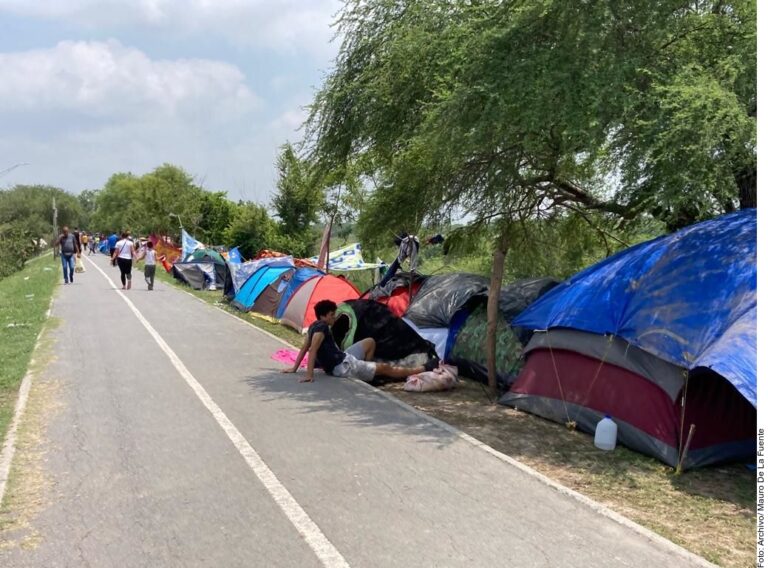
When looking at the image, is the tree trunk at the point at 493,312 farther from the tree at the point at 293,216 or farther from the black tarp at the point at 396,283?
the tree at the point at 293,216

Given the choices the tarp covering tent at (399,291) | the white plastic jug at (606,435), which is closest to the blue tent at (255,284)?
the tarp covering tent at (399,291)

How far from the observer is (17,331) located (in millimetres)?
13711

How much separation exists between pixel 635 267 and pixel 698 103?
179cm

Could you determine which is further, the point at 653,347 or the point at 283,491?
the point at 653,347

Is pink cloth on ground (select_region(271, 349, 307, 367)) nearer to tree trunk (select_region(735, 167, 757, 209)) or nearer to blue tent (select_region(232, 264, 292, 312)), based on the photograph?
blue tent (select_region(232, 264, 292, 312))

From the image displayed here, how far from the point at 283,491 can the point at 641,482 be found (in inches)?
119

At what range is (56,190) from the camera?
109 m

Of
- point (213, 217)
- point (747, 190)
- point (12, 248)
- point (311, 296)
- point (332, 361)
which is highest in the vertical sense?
point (213, 217)

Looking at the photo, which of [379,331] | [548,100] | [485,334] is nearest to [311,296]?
[379,331]

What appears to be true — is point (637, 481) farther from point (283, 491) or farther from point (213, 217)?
point (213, 217)

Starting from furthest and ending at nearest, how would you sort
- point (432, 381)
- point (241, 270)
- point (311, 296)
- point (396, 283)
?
point (241, 270) < point (311, 296) < point (396, 283) < point (432, 381)

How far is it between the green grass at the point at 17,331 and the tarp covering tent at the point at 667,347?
5.89m

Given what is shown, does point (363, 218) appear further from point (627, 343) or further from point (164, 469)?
point (164, 469)

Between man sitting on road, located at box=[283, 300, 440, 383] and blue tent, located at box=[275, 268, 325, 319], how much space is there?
271 inches
